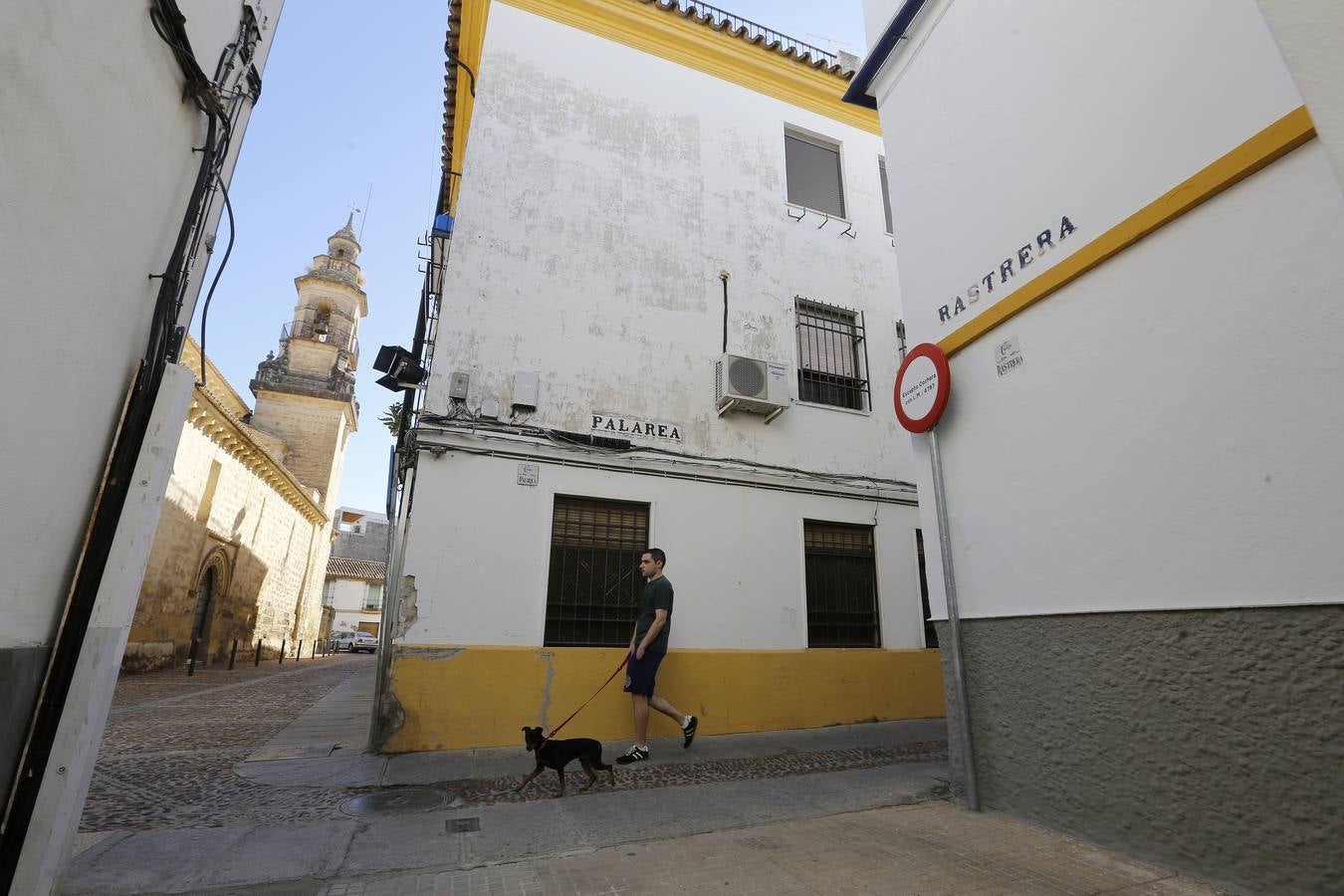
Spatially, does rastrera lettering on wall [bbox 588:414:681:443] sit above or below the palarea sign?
above

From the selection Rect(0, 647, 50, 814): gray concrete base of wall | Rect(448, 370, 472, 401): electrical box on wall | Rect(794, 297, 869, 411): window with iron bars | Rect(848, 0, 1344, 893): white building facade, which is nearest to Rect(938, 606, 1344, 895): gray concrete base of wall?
Rect(848, 0, 1344, 893): white building facade

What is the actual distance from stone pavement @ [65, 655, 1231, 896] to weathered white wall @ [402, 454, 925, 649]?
117 centimetres

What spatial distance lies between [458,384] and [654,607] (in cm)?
301

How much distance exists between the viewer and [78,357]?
2.14 m

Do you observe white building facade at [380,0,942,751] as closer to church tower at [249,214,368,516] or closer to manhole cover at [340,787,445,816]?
manhole cover at [340,787,445,816]

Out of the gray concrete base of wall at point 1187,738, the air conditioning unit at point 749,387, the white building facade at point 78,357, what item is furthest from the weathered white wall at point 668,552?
the white building facade at point 78,357

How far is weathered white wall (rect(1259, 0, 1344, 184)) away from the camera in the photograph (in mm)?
1379

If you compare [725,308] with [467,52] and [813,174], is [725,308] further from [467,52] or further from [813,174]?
[467,52]

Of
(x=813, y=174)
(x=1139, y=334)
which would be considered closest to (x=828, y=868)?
(x=1139, y=334)

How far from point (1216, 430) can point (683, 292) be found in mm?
5696

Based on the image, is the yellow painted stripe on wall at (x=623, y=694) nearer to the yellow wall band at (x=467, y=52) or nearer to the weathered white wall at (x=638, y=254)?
the weathered white wall at (x=638, y=254)

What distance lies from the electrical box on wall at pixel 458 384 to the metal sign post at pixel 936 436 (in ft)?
13.6

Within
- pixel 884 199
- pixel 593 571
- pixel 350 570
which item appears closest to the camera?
pixel 593 571

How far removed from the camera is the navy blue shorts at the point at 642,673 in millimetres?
5250
